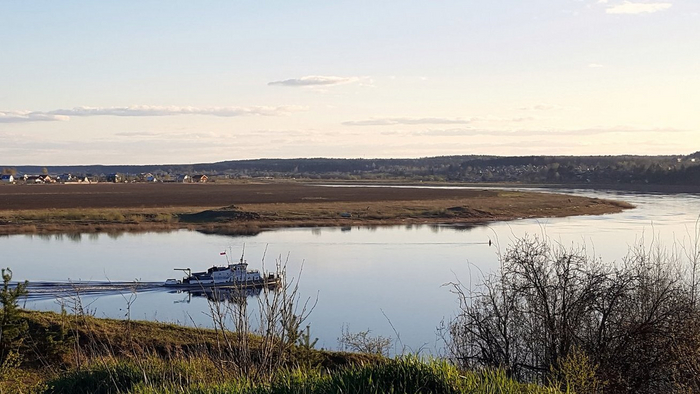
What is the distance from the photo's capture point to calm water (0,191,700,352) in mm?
23953

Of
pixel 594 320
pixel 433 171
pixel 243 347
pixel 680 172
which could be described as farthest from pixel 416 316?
pixel 433 171

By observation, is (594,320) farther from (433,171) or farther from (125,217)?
(433,171)

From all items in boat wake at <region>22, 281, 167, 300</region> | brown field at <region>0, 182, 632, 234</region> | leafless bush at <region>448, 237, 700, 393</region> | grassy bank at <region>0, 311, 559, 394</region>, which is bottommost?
boat wake at <region>22, 281, 167, 300</region>

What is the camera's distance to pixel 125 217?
56062 millimetres

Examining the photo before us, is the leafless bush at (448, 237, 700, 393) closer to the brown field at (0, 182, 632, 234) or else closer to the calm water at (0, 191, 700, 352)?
the calm water at (0, 191, 700, 352)

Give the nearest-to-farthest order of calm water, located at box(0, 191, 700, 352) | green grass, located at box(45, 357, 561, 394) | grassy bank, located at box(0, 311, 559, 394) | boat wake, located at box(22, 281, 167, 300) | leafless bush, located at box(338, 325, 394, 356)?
green grass, located at box(45, 357, 561, 394), grassy bank, located at box(0, 311, 559, 394), leafless bush, located at box(338, 325, 394, 356), calm water, located at box(0, 191, 700, 352), boat wake, located at box(22, 281, 167, 300)

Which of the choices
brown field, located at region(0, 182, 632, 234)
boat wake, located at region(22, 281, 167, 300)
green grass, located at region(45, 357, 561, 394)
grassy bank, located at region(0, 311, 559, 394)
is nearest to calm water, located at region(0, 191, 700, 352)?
boat wake, located at region(22, 281, 167, 300)

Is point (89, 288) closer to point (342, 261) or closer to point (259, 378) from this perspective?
point (342, 261)

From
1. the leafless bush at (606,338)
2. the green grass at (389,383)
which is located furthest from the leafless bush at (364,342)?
the green grass at (389,383)

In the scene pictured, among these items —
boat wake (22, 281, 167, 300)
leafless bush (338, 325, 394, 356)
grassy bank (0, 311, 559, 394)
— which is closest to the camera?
grassy bank (0, 311, 559, 394)

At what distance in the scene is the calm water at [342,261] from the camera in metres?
24.0

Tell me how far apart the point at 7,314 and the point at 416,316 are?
1239cm

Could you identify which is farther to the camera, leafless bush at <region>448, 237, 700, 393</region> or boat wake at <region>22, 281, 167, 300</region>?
boat wake at <region>22, 281, 167, 300</region>

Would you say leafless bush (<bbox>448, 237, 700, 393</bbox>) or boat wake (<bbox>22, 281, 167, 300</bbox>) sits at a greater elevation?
leafless bush (<bbox>448, 237, 700, 393</bbox>)
